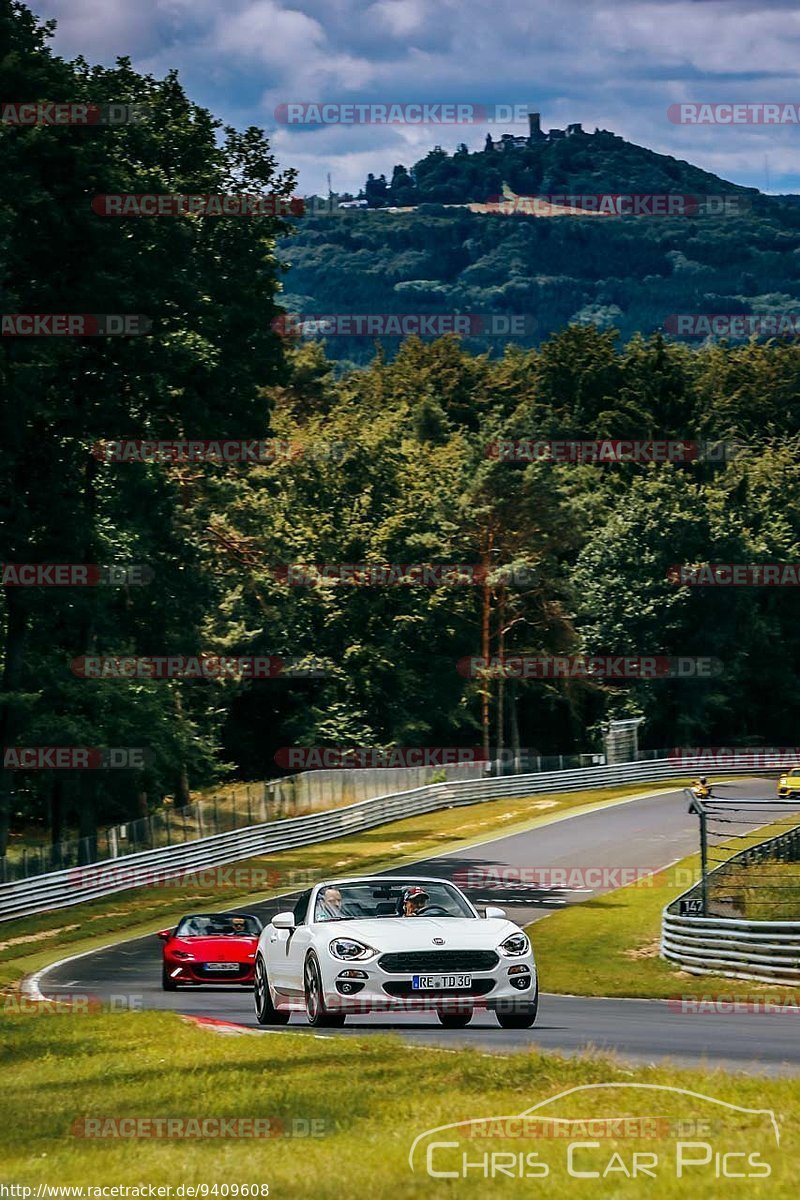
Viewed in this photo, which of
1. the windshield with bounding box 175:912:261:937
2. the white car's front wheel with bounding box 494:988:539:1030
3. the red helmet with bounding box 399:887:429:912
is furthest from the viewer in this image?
the windshield with bounding box 175:912:261:937

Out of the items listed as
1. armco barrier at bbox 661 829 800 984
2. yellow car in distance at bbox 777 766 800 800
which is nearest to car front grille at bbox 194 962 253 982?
armco barrier at bbox 661 829 800 984

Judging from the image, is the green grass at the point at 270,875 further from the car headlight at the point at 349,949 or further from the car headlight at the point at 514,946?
the car headlight at the point at 514,946

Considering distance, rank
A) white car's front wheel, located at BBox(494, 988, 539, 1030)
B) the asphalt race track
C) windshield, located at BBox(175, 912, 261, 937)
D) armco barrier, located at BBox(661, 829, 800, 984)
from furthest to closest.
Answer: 1. windshield, located at BBox(175, 912, 261, 937)
2. armco barrier, located at BBox(661, 829, 800, 984)
3. white car's front wheel, located at BBox(494, 988, 539, 1030)
4. the asphalt race track

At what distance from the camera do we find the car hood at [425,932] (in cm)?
1567

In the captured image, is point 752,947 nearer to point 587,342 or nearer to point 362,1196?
point 362,1196

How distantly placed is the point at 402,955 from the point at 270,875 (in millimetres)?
32577

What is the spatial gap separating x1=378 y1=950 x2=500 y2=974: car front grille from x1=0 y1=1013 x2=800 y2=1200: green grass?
843 millimetres

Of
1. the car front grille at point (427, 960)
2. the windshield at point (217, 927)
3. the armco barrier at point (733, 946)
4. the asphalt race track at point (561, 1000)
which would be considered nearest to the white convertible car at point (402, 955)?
the car front grille at point (427, 960)

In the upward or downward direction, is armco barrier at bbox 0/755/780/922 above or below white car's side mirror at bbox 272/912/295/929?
below

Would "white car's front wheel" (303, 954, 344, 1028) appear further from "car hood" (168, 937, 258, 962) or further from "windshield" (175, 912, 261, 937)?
"windshield" (175, 912, 261, 937)

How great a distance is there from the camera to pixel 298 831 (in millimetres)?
55000

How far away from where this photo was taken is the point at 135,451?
4775 cm

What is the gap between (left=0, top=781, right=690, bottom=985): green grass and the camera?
122ft

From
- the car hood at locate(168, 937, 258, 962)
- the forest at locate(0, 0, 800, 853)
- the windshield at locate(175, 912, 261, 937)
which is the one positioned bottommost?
the car hood at locate(168, 937, 258, 962)
